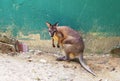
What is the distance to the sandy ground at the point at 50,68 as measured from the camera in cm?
773

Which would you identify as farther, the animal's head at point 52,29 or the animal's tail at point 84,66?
the animal's head at point 52,29

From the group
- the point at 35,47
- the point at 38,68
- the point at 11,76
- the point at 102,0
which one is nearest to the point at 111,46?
the point at 102,0

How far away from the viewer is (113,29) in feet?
32.3

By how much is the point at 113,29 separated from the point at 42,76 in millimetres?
2616

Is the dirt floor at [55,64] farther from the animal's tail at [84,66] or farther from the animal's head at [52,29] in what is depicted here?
the animal's head at [52,29]

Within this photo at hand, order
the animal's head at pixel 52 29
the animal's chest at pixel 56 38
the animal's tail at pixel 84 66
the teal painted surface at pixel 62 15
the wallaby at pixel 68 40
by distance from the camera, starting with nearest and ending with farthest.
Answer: the animal's tail at pixel 84 66 → the wallaby at pixel 68 40 → the animal's head at pixel 52 29 → the animal's chest at pixel 56 38 → the teal painted surface at pixel 62 15

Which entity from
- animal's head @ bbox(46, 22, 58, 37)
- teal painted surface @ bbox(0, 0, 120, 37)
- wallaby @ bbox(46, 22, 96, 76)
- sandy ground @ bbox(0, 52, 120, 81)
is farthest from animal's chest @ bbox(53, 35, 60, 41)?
teal painted surface @ bbox(0, 0, 120, 37)

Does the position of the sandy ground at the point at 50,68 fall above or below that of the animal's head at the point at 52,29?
below

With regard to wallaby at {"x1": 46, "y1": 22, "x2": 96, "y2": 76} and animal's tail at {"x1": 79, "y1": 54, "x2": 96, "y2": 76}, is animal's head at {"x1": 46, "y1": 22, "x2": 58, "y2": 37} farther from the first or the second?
animal's tail at {"x1": 79, "y1": 54, "x2": 96, "y2": 76}

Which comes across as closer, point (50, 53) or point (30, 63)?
point (30, 63)

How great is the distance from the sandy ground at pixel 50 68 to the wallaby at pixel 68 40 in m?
0.20

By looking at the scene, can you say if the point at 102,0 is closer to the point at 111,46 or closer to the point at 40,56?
the point at 111,46

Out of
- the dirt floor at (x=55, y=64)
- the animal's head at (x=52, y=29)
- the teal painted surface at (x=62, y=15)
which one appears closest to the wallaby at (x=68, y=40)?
the animal's head at (x=52, y=29)

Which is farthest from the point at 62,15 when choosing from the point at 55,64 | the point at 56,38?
the point at 55,64
